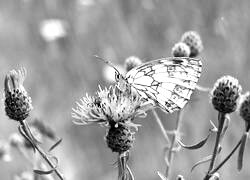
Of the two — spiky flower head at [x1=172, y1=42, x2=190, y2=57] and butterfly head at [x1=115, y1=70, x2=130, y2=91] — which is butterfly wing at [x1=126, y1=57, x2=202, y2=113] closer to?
butterfly head at [x1=115, y1=70, x2=130, y2=91]

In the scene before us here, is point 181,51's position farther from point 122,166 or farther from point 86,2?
point 86,2

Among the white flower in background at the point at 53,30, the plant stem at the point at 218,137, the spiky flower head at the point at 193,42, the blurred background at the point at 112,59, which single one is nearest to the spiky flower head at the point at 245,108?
the plant stem at the point at 218,137

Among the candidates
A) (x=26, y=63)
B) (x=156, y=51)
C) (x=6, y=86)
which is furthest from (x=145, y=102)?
(x=26, y=63)

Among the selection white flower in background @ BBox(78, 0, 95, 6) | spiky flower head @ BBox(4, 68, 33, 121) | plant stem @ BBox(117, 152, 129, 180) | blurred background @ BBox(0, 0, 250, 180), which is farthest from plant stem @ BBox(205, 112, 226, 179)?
white flower in background @ BBox(78, 0, 95, 6)

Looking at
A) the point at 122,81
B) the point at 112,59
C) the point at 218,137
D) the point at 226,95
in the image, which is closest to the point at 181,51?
the point at 122,81

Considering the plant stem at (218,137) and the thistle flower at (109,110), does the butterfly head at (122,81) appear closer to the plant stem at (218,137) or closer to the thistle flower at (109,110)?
the thistle flower at (109,110)

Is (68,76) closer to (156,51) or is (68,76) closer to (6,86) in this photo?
(156,51)
